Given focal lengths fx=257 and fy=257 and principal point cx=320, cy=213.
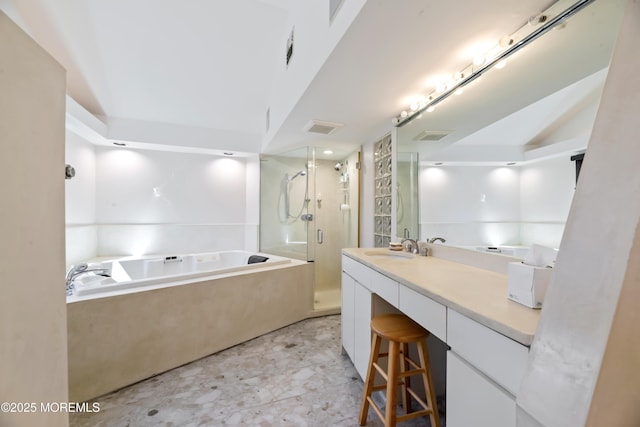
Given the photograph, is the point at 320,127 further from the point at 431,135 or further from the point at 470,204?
the point at 470,204

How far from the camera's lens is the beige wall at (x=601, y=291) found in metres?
0.51

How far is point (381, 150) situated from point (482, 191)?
55.1 inches

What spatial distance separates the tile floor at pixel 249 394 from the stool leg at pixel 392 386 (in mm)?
339

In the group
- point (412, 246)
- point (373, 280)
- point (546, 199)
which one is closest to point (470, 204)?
point (546, 199)

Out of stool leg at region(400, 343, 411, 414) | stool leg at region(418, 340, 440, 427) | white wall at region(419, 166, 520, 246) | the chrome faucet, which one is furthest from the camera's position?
the chrome faucet

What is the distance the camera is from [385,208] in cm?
262

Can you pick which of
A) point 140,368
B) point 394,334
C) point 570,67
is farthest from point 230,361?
point 570,67

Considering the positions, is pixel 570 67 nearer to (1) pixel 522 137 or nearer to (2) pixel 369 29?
(1) pixel 522 137

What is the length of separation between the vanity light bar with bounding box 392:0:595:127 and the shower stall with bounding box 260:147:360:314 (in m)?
1.26

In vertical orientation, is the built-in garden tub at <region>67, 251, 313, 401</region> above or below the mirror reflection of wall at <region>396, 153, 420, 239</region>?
below

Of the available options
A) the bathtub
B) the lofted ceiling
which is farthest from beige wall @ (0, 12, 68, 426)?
the bathtub

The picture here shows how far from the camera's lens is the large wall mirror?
103cm

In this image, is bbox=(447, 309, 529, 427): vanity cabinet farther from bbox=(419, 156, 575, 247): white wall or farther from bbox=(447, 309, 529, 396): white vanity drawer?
bbox=(419, 156, 575, 247): white wall

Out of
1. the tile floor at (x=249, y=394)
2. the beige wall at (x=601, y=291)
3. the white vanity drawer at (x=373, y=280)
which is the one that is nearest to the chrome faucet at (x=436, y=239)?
the white vanity drawer at (x=373, y=280)
